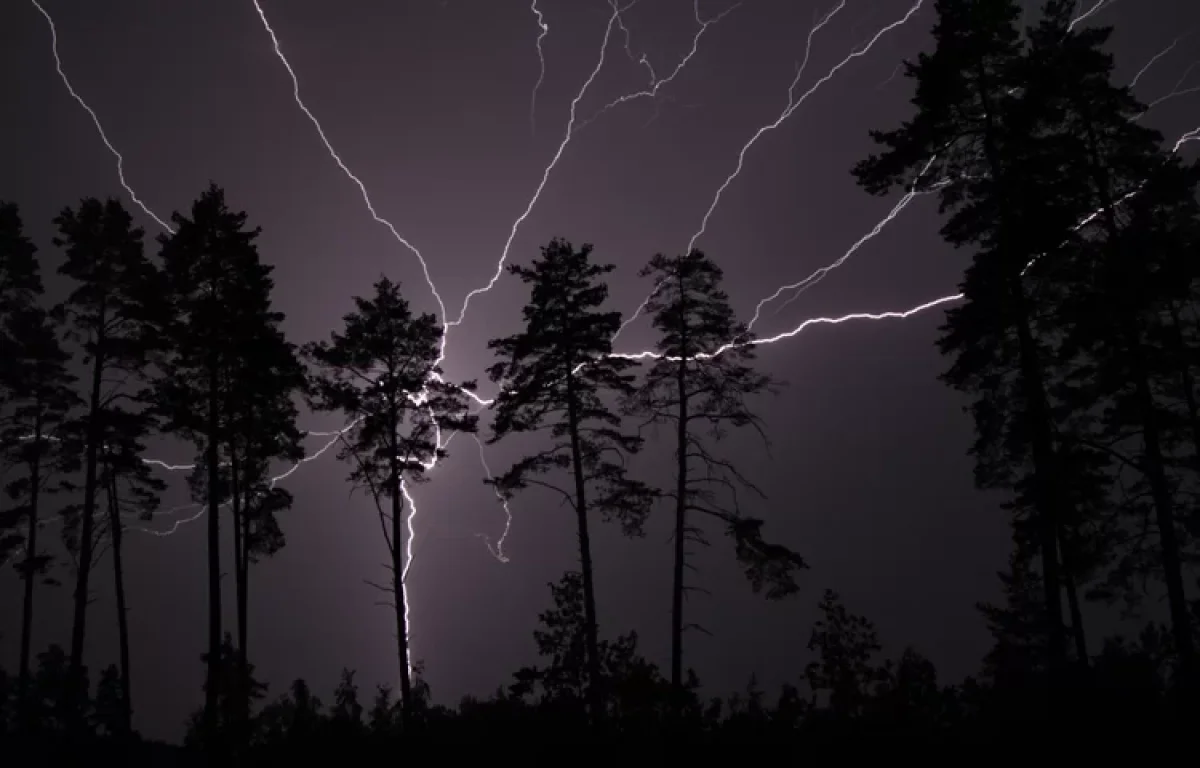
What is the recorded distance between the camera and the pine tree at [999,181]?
9.80 metres

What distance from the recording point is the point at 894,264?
140 feet

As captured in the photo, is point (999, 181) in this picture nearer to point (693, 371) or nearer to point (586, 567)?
point (693, 371)

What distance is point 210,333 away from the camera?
13930mm

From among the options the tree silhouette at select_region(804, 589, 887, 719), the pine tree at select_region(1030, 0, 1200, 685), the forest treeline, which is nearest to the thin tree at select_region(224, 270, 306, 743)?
the forest treeline

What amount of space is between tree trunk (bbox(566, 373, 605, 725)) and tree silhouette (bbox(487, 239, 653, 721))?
2 centimetres

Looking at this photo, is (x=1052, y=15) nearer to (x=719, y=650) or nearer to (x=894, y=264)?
(x=894, y=264)

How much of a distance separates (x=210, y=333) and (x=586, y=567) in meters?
9.27

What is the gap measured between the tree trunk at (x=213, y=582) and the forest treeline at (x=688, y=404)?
74 millimetres

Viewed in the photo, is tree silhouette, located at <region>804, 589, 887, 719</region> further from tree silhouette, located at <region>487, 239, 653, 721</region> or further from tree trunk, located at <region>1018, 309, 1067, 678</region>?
tree silhouette, located at <region>487, 239, 653, 721</region>

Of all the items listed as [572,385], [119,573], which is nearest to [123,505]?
[119,573]

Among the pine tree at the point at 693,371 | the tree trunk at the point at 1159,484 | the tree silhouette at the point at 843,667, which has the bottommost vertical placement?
Result: the tree silhouette at the point at 843,667

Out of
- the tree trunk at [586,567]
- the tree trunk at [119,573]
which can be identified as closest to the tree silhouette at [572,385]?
the tree trunk at [586,567]

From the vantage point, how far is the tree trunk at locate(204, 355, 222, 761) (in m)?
12.9

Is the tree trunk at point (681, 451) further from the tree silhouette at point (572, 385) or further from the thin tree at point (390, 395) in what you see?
the thin tree at point (390, 395)
